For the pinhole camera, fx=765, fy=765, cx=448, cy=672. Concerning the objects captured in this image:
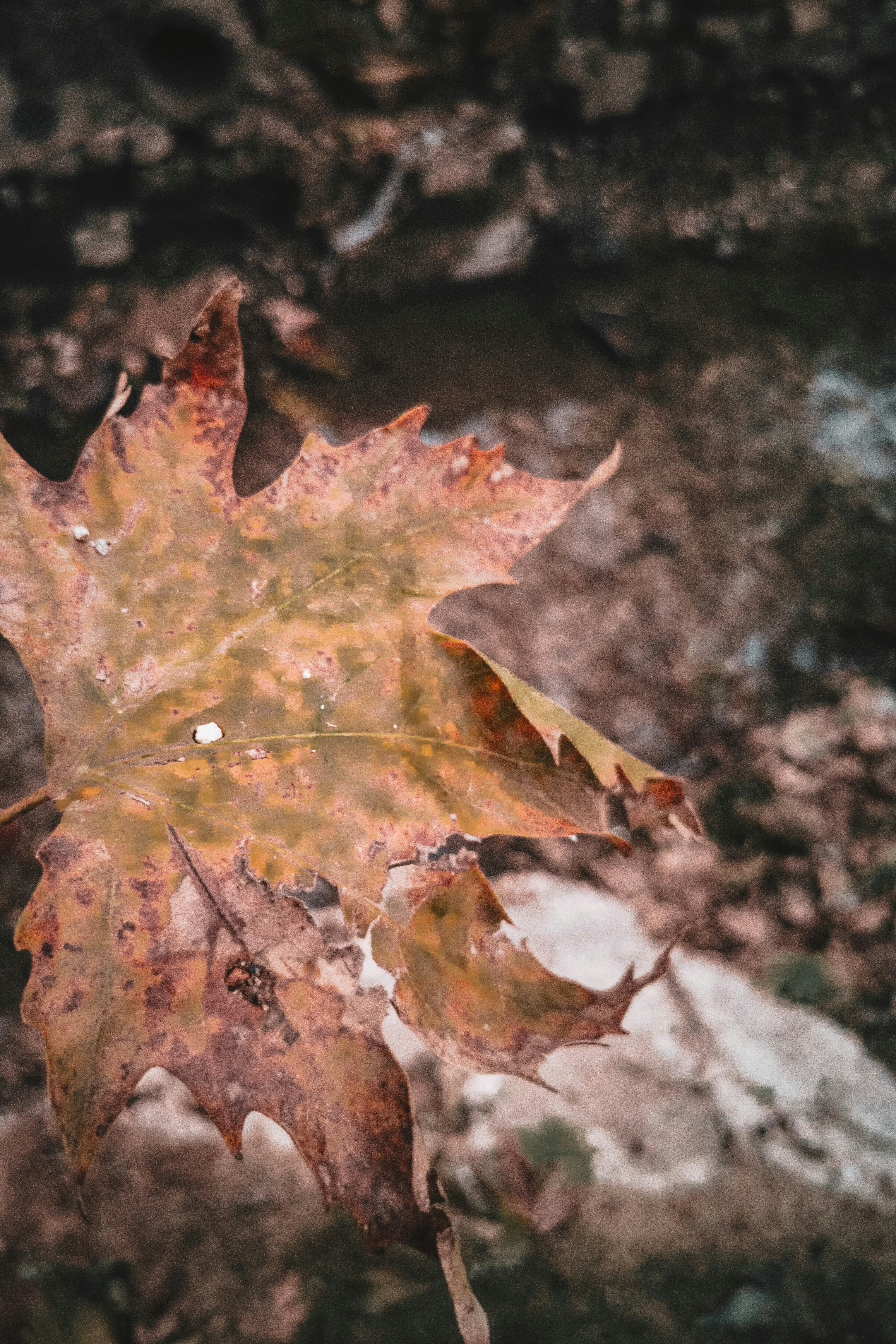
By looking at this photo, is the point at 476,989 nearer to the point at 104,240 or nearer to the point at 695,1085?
the point at 695,1085

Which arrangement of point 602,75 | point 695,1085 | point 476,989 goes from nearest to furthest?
point 476,989 < point 695,1085 < point 602,75

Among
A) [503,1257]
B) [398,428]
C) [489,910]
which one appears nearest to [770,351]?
[398,428]

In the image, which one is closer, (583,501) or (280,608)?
(280,608)

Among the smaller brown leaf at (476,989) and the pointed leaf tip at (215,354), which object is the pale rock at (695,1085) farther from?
the pointed leaf tip at (215,354)

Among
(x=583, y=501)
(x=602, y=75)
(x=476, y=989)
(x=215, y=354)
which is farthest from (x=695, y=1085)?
(x=602, y=75)

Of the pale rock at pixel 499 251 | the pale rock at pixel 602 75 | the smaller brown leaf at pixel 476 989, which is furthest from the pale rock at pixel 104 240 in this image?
the smaller brown leaf at pixel 476 989

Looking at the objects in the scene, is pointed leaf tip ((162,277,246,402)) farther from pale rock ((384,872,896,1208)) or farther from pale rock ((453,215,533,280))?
pale rock ((384,872,896,1208))
